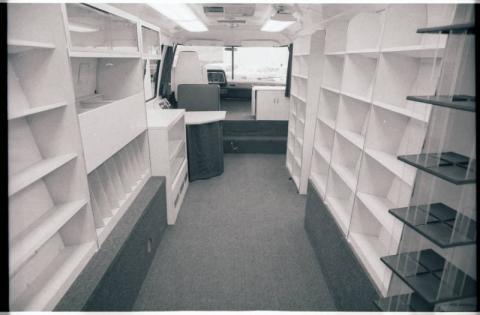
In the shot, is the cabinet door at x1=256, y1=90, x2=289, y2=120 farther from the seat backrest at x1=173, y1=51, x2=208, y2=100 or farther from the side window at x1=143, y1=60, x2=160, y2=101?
the side window at x1=143, y1=60, x2=160, y2=101

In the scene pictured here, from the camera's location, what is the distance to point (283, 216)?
3320 millimetres

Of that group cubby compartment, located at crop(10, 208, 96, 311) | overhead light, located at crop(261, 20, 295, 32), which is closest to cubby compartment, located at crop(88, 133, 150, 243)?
cubby compartment, located at crop(10, 208, 96, 311)

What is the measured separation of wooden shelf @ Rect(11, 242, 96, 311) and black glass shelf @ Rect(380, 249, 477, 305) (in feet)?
4.91

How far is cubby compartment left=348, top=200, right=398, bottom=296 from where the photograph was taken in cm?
158

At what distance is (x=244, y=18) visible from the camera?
5043 millimetres

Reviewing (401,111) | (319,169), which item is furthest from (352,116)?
(319,169)

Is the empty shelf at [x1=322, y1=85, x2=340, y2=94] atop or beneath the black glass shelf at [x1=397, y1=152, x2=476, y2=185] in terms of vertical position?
atop

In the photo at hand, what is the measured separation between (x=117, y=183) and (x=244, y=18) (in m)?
3.99

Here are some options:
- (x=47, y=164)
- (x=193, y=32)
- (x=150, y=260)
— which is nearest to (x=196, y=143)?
(x=150, y=260)

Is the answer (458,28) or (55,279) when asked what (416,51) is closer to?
(458,28)

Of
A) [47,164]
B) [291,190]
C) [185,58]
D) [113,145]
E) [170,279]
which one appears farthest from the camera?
[185,58]

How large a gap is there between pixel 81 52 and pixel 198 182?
286cm

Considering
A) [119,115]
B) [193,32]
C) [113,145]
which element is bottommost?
[113,145]

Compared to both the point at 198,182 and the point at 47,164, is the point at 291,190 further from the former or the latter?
the point at 47,164
